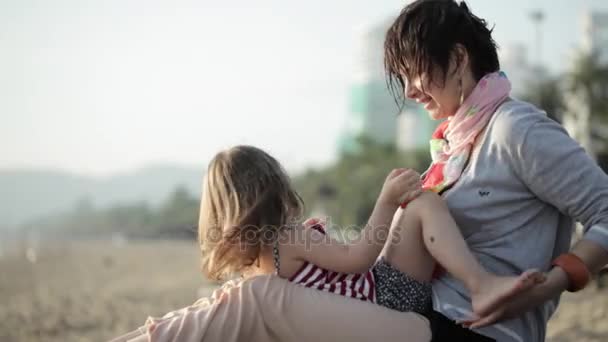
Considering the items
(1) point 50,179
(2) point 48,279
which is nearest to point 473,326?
(2) point 48,279

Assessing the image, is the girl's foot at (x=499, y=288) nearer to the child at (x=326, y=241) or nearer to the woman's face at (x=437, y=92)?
the child at (x=326, y=241)

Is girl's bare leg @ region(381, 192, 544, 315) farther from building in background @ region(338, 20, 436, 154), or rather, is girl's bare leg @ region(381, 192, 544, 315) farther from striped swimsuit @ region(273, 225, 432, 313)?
building in background @ region(338, 20, 436, 154)

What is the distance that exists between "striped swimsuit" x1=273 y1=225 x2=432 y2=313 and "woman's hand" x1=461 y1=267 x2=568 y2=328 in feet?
0.60

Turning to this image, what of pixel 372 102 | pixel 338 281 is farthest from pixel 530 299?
pixel 372 102

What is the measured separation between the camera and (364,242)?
2.03m

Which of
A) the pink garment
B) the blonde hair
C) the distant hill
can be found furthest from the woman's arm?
the distant hill

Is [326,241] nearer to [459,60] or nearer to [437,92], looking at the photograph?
[437,92]

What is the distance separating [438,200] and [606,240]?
43cm

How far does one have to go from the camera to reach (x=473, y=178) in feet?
6.50

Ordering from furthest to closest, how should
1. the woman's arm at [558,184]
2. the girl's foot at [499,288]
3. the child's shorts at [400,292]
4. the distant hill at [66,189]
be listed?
the distant hill at [66,189] < the child's shorts at [400,292] < the woman's arm at [558,184] < the girl's foot at [499,288]

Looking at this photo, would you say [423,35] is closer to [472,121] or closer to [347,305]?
[472,121]

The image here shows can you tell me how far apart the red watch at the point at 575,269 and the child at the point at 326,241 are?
20 cm

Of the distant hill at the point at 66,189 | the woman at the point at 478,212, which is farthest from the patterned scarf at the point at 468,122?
the distant hill at the point at 66,189

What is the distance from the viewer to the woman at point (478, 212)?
186cm
